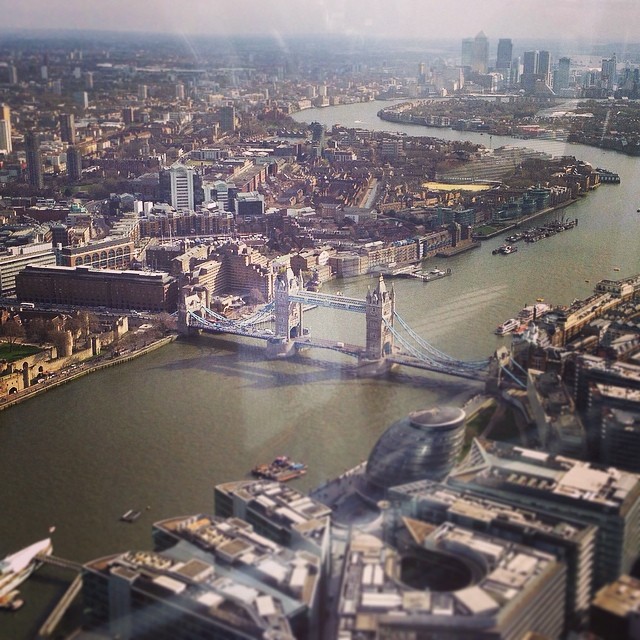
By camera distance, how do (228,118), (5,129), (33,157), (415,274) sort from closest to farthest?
1. (415,274)
2. (5,129)
3. (33,157)
4. (228,118)

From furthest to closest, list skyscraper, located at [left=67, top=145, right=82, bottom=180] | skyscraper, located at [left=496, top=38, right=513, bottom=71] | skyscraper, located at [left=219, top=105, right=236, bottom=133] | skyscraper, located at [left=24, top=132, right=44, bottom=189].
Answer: skyscraper, located at [left=219, top=105, right=236, bottom=133] < skyscraper, located at [left=67, top=145, right=82, bottom=180] < skyscraper, located at [left=24, top=132, right=44, bottom=189] < skyscraper, located at [left=496, top=38, right=513, bottom=71]

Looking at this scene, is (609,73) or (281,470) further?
(609,73)

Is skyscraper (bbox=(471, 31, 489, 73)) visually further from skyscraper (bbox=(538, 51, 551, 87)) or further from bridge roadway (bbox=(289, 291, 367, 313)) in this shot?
bridge roadway (bbox=(289, 291, 367, 313))

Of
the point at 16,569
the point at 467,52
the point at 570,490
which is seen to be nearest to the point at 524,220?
the point at 467,52

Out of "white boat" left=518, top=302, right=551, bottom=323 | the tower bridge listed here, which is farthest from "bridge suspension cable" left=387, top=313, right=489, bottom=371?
"white boat" left=518, top=302, right=551, bottom=323

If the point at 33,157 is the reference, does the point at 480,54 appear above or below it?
above

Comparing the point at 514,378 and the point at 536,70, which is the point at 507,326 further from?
the point at 536,70

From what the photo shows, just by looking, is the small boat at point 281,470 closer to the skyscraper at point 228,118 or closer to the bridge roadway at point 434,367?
the bridge roadway at point 434,367
